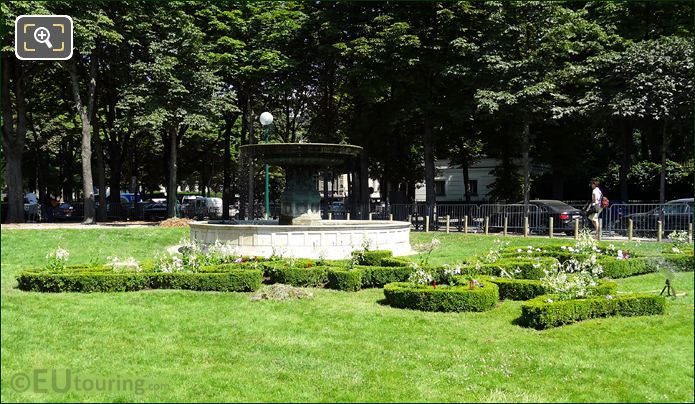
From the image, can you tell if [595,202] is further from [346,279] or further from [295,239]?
[346,279]

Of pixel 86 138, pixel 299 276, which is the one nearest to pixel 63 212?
pixel 86 138

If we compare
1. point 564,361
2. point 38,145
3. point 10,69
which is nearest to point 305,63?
point 10,69

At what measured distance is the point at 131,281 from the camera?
12773 millimetres

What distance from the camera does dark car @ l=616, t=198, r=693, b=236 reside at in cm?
2461

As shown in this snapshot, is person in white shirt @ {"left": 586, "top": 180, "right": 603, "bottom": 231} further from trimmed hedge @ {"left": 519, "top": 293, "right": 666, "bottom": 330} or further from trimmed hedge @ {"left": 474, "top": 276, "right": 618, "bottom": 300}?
trimmed hedge @ {"left": 519, "top": 293, "right": 666, "bottom": 330}

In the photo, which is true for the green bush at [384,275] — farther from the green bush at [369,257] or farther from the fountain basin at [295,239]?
the fountain basin at [295,239]

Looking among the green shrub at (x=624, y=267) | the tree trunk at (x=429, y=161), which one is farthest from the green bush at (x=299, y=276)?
the tree trunk at (x=429, y=161)

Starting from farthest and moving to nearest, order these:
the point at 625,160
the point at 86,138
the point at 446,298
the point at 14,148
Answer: the point at 625,160 < the point at 14,148 < the point at 86,138 < the point at 446,298

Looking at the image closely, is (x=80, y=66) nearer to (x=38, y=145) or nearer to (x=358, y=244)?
(x=38, y=145)

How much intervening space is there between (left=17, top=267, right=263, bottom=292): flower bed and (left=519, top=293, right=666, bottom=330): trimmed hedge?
5.88 meters

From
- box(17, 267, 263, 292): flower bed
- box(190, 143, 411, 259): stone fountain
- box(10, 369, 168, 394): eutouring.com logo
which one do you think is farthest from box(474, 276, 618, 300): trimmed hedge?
box(10, 369, 168, 394): eutouring.com logo

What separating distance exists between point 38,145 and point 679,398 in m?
49.3

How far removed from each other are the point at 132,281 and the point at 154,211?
32.0 meters

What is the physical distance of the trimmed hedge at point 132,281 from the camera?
12.6 m
